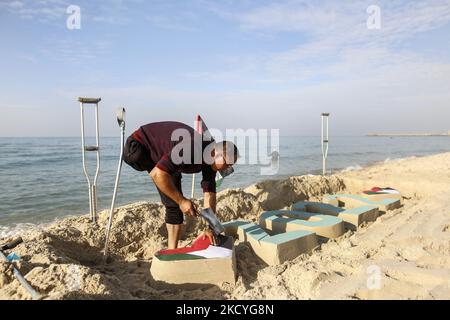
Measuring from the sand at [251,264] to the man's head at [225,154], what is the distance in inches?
42.2

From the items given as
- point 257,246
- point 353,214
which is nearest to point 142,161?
point 257,246

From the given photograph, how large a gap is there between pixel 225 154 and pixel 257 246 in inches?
47.6

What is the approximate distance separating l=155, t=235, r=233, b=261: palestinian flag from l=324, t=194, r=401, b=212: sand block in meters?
3.28

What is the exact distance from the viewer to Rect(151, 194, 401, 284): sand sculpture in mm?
2721

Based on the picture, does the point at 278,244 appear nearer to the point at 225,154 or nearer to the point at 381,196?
the point at 225,154

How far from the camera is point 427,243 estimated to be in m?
3.07

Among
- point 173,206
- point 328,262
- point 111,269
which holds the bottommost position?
point 111,269

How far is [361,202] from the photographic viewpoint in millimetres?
5379

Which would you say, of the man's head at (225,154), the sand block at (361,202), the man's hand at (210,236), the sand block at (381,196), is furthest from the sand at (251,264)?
the man's head at (225,154)

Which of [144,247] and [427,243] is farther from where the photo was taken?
[144,247]

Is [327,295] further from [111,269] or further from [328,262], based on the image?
[111,269]
